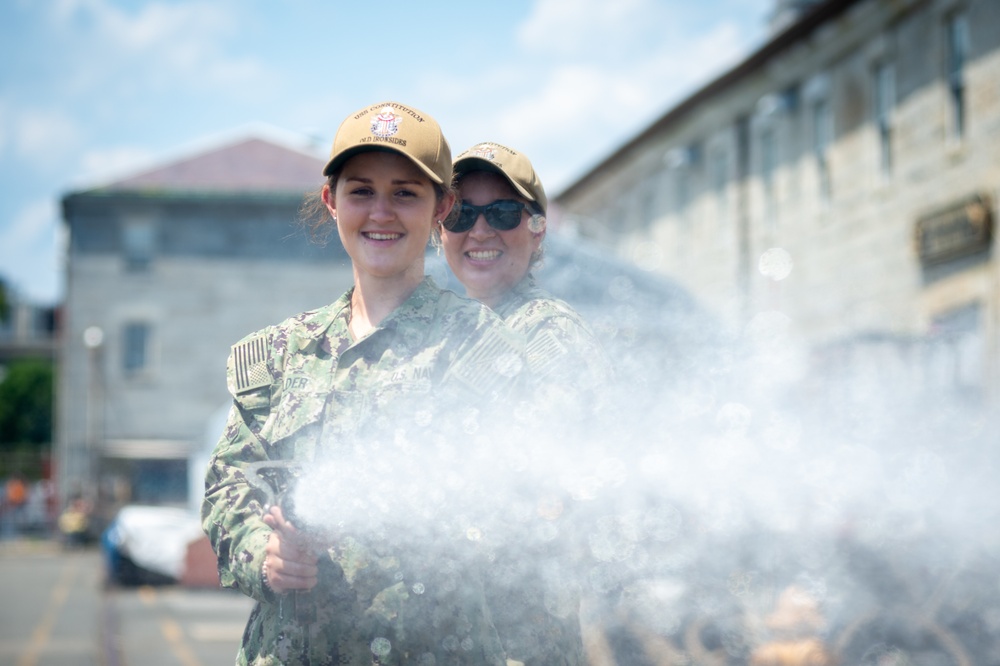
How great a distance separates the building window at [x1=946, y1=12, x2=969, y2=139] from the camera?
14570mm

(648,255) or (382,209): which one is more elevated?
(648,255)

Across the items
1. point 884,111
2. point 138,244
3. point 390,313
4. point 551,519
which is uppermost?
point 138,244

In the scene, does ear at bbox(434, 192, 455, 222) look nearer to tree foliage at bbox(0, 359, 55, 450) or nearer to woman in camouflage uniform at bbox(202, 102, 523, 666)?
woman in camouflage uniform at bbox(202, 102, 523, 666)

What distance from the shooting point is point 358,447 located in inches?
81.0

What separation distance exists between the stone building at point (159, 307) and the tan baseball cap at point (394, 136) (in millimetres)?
30717

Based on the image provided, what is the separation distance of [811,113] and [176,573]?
42.9ft

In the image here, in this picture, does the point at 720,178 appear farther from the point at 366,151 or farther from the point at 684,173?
the point at 366,151

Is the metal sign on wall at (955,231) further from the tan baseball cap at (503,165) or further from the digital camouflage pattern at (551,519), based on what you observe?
the digital camouflage pattern at (551,519)

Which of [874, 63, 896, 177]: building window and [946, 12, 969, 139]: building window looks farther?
[874, 63, 896, 177]: building window

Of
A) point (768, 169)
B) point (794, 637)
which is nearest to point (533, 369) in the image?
point (794, 637)

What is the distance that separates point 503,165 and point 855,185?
15.4m

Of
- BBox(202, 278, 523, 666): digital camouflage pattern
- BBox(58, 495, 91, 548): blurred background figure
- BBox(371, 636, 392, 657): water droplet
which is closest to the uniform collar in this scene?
BBox(202, 278, 523, 666): digital camouflage pattern

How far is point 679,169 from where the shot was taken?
78.9ft

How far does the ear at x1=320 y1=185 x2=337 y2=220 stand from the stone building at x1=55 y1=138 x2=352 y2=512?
100ft
